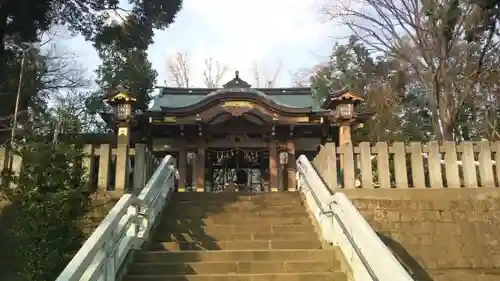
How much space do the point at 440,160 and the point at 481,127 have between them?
18.8 m

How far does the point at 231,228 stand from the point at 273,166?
28.6 ft

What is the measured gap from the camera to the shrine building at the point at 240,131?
16.6 metres

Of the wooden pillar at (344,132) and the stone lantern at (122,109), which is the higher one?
the stone lantern at (122,109)

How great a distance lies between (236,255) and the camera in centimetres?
682

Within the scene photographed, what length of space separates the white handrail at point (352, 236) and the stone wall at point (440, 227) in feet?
3.06

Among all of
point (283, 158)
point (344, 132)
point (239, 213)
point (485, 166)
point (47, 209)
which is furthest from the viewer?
point (283, 158)

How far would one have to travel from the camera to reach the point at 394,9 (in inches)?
623

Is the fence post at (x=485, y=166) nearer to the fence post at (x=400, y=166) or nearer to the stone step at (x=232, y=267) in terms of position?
the fence post at (x=400, y=166)

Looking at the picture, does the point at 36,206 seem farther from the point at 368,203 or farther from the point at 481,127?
the point at 481,127

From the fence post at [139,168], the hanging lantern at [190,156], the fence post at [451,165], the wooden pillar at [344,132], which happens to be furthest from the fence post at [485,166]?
the hanging lantern at [190,156]

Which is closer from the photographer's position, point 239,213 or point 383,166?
point 383,166

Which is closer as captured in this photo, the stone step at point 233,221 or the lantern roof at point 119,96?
the stone step at point 233,221

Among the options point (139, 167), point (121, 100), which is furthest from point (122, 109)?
point (139, 167)

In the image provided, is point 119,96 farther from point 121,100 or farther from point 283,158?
point 283,158
